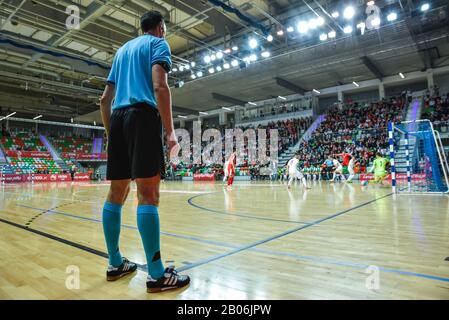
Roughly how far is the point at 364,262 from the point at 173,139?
1755mm

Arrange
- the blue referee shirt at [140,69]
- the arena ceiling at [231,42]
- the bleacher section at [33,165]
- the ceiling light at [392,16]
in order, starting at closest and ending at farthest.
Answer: the blue referee shirt at [140,69] < the ceiling light at [392,16] < the arena ceiling at [231,42] < the bleacher section at [33,165]

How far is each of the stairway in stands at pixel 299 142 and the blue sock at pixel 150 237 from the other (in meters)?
21.9

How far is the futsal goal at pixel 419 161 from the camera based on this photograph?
27.6 ft

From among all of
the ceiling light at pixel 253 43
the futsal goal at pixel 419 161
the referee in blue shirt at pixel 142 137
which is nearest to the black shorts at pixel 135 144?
the referee in blue shirt at pixel 142 137

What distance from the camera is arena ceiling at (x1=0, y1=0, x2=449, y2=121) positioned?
13148mm

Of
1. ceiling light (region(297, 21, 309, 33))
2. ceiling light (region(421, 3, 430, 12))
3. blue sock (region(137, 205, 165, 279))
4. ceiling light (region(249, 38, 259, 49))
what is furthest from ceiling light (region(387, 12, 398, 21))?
blue sock (region(137, 205, 165, 279))

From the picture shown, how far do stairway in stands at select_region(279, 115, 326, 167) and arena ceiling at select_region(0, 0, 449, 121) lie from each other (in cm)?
A: 302

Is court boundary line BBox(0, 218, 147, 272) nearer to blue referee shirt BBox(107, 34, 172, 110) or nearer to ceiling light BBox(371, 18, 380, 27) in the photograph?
blue referee shirt BBox(107, 34, 172, 110)

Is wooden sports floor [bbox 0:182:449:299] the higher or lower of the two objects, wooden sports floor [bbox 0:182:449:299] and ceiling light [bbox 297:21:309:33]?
the lower

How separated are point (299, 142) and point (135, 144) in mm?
→ 24167

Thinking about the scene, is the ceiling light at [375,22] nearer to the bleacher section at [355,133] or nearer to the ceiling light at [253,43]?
the ceiling light at [253,43]

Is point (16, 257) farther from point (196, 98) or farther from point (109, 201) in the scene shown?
point (196, 98)

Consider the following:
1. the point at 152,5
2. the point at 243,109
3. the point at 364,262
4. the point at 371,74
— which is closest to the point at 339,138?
the point at 371,74

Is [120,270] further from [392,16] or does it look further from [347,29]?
[347,29]
